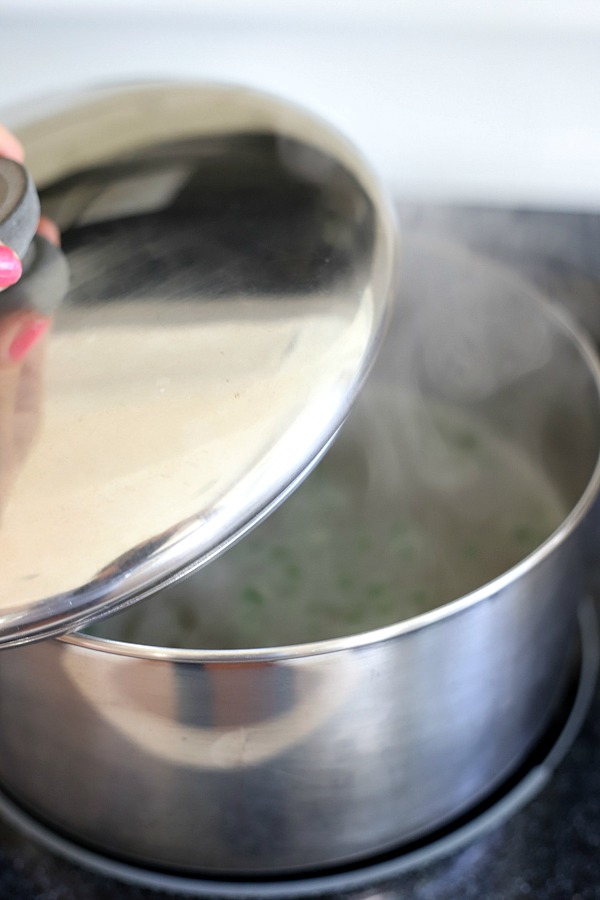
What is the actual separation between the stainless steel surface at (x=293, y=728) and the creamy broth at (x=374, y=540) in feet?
0.55

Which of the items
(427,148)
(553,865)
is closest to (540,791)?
(553,865)

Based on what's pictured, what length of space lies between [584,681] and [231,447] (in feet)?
1.34

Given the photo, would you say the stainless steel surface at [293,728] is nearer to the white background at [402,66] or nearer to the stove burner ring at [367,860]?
the stove burner ring at [367,860]

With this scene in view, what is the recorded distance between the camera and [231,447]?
1.33ft

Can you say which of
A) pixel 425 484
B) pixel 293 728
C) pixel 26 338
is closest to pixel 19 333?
pixel 26 338

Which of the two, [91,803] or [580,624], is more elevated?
[91,803]

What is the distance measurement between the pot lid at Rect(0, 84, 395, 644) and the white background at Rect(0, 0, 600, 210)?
16 cm

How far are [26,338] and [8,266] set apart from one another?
3 cm

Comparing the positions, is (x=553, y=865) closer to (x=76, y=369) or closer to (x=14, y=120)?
(x=76, y=369)

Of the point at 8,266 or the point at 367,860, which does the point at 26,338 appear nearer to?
the point at 8,266

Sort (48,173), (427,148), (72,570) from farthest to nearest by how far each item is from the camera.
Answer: (427,148), (48,173), (72,570)

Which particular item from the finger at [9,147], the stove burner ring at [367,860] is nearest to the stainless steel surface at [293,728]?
the stove burner ring at [367,860]

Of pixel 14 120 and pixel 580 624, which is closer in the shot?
pixel 14 120

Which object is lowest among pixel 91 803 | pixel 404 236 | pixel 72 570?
pixel 91 803
